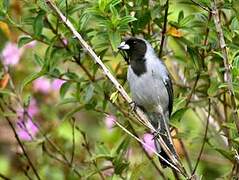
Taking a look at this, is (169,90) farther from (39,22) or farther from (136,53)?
(39,22)

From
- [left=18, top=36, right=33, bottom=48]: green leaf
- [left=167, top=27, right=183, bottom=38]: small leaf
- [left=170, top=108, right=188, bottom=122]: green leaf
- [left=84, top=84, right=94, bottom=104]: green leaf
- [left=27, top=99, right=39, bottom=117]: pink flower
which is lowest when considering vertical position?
[left=27, top=99, right=39, bottom=117]: pink flower

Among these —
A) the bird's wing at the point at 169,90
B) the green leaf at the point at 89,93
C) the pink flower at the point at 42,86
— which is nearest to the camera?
the green leaf at the point at 89,93

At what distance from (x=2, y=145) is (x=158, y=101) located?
3.01 meters

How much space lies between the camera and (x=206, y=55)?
3.01 m

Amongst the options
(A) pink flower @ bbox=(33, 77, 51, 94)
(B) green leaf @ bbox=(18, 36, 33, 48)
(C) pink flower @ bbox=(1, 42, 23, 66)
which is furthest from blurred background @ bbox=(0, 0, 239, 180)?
(A) pink flower @ bbox=(33, 77, 51, 94)

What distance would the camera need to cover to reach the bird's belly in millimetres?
3240

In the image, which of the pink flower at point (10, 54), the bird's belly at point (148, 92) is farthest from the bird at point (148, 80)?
the pink flower at point (10, 54)

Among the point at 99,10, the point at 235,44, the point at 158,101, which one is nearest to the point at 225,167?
the point at 158,101

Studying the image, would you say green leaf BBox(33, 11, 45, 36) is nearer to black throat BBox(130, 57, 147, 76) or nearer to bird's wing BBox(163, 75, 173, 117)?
black throat BBox(130, 57, 147, 76)

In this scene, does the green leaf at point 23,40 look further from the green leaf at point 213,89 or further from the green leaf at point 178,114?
the green leaf at point 213,89

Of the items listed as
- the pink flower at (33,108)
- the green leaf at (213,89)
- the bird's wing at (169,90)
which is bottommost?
the pink flower at (33,108)

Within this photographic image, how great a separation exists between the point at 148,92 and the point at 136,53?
208mm

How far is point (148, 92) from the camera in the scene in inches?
131

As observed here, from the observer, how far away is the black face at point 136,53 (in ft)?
10.4
